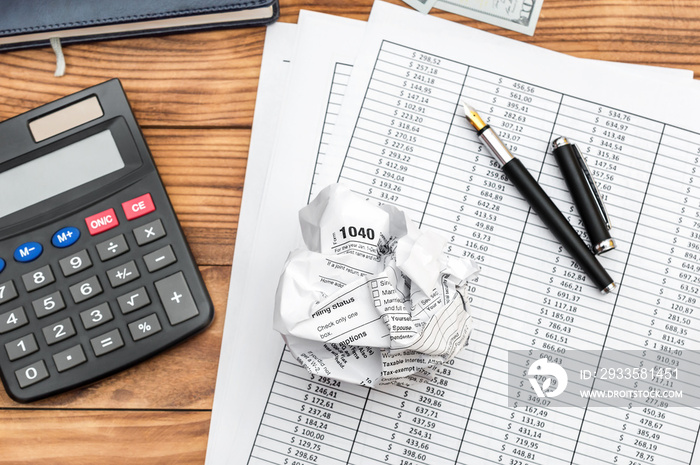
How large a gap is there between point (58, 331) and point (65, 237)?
0.22 feet

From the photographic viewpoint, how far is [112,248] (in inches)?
16.4

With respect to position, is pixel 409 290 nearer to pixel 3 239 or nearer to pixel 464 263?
pixel 464 263

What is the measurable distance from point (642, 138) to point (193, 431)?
402 millimetres

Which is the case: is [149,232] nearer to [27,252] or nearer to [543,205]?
[27,252]

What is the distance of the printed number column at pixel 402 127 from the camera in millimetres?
444

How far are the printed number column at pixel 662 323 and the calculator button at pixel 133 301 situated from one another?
13.0 inches

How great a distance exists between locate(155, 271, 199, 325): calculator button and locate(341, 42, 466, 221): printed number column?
14 cm

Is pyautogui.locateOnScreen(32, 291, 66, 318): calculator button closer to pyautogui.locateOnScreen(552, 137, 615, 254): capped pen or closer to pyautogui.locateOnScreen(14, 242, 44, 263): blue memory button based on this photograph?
pyautogui.locateOnScreen(14, 242, 44, 263): blue memory button

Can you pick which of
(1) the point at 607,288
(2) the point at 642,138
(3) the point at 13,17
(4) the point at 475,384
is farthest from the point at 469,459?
(3) the point at 13,17

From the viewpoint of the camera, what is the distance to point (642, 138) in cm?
44

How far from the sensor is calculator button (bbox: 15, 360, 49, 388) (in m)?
0.40

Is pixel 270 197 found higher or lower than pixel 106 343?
higher

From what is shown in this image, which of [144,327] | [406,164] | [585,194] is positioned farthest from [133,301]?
[585,194]

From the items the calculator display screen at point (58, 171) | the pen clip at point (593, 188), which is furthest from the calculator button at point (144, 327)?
the pen clip at point (593, 188)
